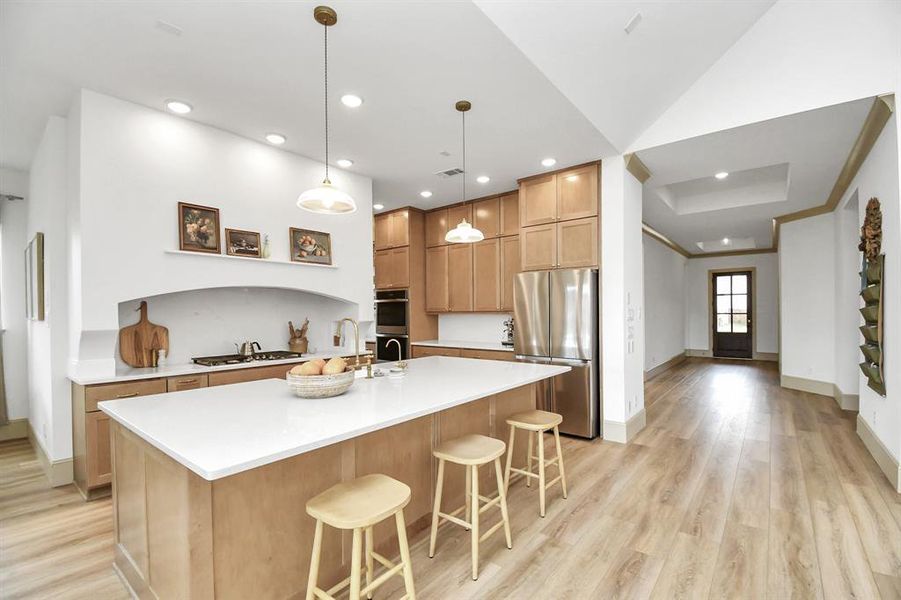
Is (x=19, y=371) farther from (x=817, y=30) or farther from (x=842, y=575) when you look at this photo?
(x=817, y=30)

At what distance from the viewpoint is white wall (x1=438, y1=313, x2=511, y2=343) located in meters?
5.81

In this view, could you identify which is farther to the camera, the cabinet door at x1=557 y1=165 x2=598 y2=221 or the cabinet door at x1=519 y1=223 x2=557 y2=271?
the cabinet door at x1=519 y1=223 x2=557 y2=271

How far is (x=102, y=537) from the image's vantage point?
243cm

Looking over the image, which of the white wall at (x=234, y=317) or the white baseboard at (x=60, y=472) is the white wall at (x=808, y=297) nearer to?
the white wall at (x=234, y=317)

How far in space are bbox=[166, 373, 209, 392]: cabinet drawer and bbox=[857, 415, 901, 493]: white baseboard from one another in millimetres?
5093

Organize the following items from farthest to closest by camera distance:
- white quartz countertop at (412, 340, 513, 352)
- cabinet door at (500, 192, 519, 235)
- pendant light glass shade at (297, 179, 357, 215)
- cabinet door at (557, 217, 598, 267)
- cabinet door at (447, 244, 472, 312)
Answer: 1. cabinet door at (447, 244, 472, 312)
2. cabinet door at (500, 192, 519, 235)
3. white quartz countertop at (412, 340, 513, 352)
4. cabinet door at (557, 217, 598, 267)
5. pendant light glass shade at (297, 179, 357, 215)

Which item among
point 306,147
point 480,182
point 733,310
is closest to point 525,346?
point 480,182

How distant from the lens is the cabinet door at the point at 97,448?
2.80 m

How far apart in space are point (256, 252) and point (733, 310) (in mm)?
10972

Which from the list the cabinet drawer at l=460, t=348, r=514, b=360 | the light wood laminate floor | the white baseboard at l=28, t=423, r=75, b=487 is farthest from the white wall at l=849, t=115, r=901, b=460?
the white baseboard at l=28, t=423, r=75, b=487

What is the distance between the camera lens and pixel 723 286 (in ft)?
34.3

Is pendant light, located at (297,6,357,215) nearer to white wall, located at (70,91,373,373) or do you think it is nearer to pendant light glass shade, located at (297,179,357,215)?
pendant light glass shade, located at (297,179,357,215)

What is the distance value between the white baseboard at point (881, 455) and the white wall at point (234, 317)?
4626 millimetres

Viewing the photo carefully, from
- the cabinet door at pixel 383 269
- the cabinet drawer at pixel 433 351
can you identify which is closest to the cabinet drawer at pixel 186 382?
the cabinet drawer at pixel 433 351
